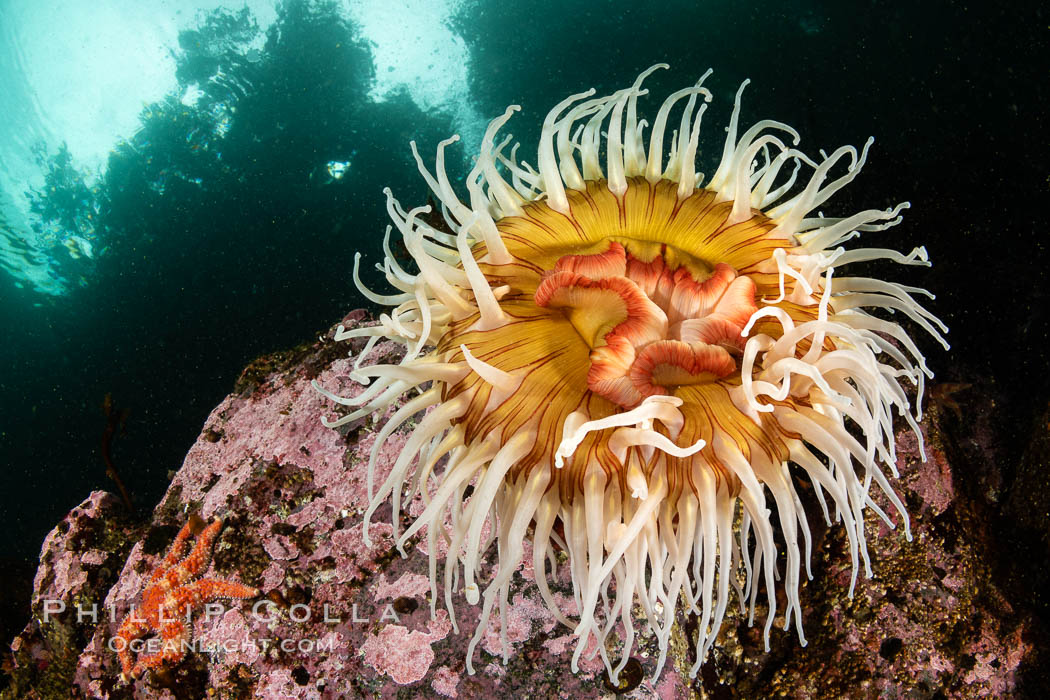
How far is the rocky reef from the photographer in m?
2.80

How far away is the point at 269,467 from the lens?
3471 mm

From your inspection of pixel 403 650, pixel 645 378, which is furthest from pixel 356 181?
pixel 645 378

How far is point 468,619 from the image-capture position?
2863mm

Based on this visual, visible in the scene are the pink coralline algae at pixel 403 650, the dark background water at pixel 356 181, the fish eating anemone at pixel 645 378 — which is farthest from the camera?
the dark background water at pixel 356 181

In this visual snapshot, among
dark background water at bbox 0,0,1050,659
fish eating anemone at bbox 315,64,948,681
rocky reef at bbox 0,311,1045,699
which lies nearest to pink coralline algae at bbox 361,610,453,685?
rocky reef at bbox 0,311,1045,699

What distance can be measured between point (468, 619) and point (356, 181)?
16.1 meters

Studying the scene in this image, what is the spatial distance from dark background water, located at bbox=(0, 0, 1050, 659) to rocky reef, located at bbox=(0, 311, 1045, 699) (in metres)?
1.06

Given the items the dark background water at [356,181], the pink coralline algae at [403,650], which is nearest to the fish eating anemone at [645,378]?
the pink coralline algae at [403,650]

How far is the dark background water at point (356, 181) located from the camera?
169 inches

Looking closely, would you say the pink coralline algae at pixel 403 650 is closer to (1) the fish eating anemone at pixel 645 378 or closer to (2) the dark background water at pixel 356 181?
(1) the fish eating anemone at pixel 645 378

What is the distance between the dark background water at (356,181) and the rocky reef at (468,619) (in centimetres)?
106

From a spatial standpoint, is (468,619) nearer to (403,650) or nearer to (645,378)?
(403,650)

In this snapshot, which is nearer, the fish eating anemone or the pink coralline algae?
the fish eating anemone

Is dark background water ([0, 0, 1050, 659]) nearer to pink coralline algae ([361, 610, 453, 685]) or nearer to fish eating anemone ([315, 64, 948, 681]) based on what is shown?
fish eating anemone ([315, 64, 948, 681])
